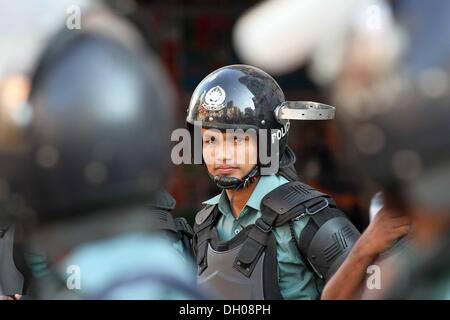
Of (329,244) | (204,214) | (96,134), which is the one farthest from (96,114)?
(204,214)

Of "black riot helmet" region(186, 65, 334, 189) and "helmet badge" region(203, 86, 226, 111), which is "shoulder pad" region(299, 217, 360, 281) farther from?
"helmet badge" region(203, 86, 226, 111)

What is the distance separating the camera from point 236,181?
71.8 inches

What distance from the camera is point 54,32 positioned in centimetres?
95

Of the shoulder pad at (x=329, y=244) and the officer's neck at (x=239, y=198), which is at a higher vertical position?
the officer's neck at (x=239, y=198)

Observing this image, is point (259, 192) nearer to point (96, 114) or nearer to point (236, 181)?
point (236, 181)

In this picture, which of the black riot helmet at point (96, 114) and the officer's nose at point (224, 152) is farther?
the officer's nose at point (224, 152)

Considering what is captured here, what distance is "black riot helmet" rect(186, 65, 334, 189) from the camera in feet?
6.01

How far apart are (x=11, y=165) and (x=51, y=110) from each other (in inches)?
3.3

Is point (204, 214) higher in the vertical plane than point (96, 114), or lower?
lower

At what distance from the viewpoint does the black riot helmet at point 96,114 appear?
894 mm

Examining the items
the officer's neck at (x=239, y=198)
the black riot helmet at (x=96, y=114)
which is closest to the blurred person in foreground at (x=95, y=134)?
the black riot helmet at (x=96, y=114)

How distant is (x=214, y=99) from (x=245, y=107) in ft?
0.24

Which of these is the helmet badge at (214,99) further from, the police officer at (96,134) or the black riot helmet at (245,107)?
the police officer at (96,134)
